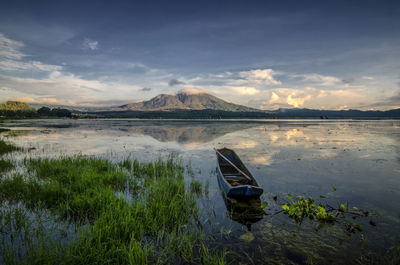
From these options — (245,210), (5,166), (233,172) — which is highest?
(5,166)

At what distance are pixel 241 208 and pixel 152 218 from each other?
5100 mm

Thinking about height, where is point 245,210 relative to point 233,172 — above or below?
below

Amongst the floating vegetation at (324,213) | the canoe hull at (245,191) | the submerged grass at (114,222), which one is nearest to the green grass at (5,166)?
the submerged grass at (114,222)

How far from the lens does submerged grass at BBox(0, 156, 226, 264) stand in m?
6.48

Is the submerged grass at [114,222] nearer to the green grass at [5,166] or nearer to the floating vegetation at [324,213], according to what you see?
the green grass at [5,166]

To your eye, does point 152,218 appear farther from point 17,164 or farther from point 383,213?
point 17,164

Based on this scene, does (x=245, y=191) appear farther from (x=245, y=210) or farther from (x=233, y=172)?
(x=233, y=172)

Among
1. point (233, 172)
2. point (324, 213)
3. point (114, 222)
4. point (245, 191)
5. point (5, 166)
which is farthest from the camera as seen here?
point (233, 172)

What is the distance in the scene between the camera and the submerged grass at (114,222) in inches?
255

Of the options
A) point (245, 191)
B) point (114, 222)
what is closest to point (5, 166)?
point (114, 222)

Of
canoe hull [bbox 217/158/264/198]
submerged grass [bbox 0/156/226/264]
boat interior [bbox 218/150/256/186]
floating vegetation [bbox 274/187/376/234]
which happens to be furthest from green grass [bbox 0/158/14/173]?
floating vegetation [bbox 274/187/376/234]

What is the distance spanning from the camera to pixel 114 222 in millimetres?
7648

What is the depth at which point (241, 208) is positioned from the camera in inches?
448

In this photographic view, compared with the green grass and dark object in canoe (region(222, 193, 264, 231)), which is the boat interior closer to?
dark object in canoe (region(222, 193, 264, 231))
